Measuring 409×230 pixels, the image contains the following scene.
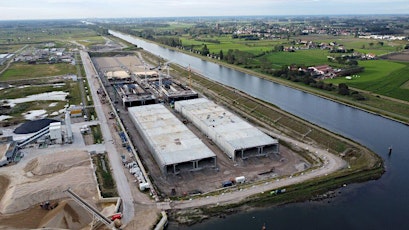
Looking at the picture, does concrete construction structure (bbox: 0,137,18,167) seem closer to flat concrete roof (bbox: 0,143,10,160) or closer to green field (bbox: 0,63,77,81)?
flat concrete roof (bbox: 0,143,10,160)

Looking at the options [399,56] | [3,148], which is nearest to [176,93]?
[3,148]

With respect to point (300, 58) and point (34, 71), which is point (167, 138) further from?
point (300, 58)

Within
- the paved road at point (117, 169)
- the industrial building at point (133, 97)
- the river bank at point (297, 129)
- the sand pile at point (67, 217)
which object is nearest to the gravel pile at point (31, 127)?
the paved road at point (117, 169)

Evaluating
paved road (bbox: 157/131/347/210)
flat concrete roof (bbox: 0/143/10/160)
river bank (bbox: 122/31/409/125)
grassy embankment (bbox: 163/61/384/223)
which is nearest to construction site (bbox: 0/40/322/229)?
flat concrete roof (bbox: 0/143/10/160)

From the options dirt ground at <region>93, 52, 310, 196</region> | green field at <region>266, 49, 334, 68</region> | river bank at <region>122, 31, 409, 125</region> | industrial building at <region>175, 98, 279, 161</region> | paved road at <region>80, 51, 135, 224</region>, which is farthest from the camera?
green field at <region>266, 49, 334, 68</region>

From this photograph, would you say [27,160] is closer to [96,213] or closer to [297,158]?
[96,213]
